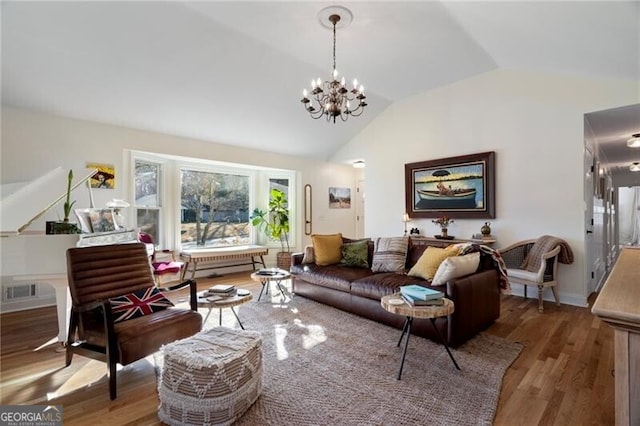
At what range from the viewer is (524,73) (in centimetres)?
420

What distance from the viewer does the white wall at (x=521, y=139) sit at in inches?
151

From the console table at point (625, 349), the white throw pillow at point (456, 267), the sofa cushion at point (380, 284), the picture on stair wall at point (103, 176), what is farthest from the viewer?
the picture on stair wall at point (103, 176)

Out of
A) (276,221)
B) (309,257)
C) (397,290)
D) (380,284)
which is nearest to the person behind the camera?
(397,290)

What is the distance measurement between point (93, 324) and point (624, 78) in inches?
226

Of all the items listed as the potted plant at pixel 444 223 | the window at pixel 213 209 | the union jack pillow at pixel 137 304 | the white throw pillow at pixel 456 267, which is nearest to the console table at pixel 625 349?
the white throw pillow at pixel 456 267

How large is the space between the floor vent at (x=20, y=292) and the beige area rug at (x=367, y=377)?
252cm

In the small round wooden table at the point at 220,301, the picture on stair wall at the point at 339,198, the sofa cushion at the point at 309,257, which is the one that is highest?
the picture on stair wall at the point at 339,198

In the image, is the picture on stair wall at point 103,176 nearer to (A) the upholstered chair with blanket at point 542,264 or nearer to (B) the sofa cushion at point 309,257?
(B) the sofa cushion at point 309,257

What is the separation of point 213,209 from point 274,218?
1.26m

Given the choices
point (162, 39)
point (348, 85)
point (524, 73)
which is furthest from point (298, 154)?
point (524, 73)

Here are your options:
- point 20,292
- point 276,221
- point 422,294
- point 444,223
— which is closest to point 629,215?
point 444,223

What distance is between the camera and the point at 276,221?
639cm

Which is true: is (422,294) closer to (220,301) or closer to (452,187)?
(220,301)

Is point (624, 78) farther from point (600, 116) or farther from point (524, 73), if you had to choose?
point (524, 73)
